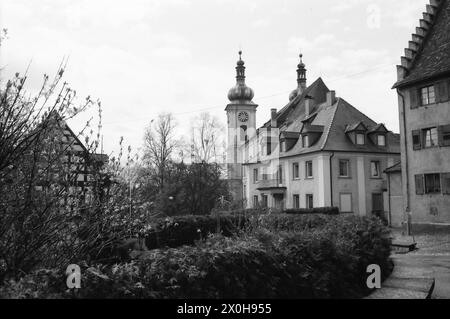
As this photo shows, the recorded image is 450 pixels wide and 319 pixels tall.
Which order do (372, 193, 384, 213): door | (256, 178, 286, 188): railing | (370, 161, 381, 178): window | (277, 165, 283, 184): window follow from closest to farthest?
(372, 193, 384, 213): door → (370, 161, 381, 178): window → (256, 178, 286, 188): railing → (277, 165, 283, 184): window

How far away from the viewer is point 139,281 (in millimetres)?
4375

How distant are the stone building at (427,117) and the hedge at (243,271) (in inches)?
739

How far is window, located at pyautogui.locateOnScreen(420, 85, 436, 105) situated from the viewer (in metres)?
25.0

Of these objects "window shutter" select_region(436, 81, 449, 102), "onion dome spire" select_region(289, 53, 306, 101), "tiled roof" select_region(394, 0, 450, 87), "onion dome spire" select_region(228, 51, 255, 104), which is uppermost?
"onion dome spire" select_region(289, 53, 306, 101)

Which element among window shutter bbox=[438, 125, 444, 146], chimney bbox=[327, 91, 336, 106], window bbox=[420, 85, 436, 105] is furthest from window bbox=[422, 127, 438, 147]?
chimney bbox=[327, 91, 336, 106]

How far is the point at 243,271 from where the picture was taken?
5352 millimetres

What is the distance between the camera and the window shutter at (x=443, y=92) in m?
24.0

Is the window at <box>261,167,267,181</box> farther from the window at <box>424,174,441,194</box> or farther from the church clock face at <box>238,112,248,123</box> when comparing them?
the church clock face at <box>238,112,248,123</box>

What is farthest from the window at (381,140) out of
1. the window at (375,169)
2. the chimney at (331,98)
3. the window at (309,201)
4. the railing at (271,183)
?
the railing at (271,183)

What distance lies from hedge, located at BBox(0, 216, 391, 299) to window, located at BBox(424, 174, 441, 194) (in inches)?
742
